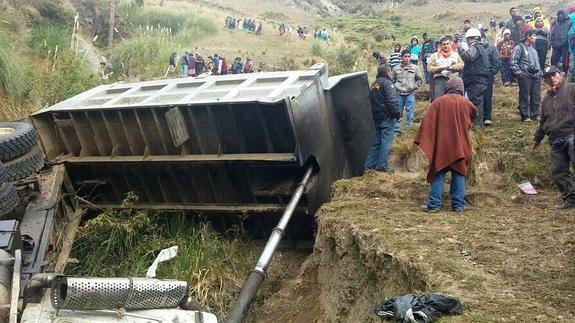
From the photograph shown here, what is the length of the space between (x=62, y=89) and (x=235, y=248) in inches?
240

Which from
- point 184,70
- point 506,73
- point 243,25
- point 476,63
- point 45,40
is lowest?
point 243,25

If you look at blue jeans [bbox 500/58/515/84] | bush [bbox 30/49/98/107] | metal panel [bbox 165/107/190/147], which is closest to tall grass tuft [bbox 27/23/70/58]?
bush [bbox 30/49/98/107]

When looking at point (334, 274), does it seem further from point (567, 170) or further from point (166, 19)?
point (166, 19)

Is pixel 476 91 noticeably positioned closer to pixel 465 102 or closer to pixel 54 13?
pixel 465 102

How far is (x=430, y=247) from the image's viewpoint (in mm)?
4934

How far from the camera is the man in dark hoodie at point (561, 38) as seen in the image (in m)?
11.1

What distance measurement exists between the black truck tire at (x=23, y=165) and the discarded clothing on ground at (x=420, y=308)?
12.6ft

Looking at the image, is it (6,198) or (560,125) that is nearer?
(6,198)

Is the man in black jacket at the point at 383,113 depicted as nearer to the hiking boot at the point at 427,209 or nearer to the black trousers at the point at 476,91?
the black trousers at the point at 476,91

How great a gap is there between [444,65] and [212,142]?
3719 millimetres

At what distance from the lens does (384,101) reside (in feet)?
26.0

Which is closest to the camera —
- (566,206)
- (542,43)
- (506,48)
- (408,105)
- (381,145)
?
(566,206)

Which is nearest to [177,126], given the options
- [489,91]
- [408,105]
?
[408,105]

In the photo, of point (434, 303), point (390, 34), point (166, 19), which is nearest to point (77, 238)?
point (434, 303)
